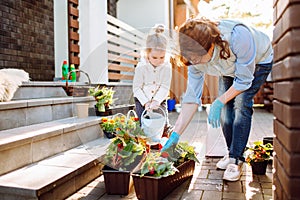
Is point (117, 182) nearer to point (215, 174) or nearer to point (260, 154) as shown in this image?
point (215, 174)

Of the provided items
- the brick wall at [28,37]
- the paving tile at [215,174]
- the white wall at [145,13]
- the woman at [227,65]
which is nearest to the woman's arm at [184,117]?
the woman at [227,65]

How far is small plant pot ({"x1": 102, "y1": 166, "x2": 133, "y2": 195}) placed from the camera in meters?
1.59

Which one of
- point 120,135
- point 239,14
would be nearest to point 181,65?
point 120,135

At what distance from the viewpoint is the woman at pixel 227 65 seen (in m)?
1.40

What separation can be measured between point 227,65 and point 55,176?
104cm

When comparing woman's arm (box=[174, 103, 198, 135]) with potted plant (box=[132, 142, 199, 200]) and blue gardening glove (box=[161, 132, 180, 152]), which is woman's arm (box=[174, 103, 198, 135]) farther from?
potted plant (box=[132, 142, 199, 200])

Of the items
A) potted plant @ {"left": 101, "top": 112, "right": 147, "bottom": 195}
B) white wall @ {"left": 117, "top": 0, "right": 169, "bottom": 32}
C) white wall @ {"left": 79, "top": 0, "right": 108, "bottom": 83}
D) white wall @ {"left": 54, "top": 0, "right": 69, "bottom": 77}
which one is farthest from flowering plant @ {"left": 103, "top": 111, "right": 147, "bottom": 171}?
white wall @ {"left": 117, "top": 0, "right": 169, "bottom": 32}

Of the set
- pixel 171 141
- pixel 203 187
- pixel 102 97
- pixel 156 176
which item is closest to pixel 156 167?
pixel 156 176

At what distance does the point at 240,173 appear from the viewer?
1.88 m

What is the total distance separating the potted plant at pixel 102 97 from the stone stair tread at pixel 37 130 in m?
0.09

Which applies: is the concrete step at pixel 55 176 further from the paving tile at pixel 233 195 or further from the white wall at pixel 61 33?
the white wall at pixel 61 33

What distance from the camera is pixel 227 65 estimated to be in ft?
5.38

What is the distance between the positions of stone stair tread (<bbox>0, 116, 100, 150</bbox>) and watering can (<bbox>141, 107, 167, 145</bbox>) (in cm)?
66

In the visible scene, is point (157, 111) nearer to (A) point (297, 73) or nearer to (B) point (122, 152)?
(B) point (122, 152)
